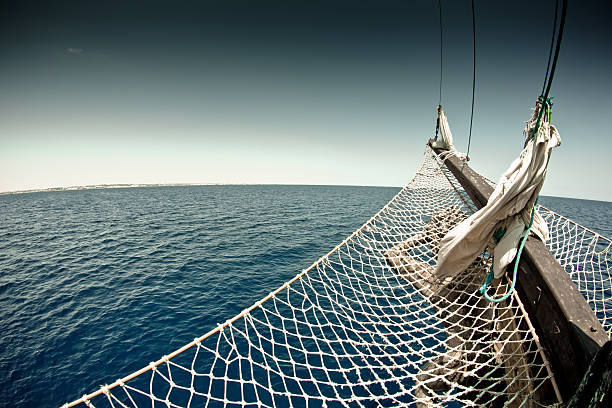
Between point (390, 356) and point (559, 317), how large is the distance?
2.83 meters

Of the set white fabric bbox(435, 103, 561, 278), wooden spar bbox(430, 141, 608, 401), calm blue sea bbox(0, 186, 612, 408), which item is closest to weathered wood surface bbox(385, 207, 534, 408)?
wooden spar bbox(430, 141, 608, 401)

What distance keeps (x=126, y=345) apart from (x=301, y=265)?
8.43 metres

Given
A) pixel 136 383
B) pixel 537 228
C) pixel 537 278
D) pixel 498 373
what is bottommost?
pixel 136 383

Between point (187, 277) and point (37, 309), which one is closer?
point (37, 309)

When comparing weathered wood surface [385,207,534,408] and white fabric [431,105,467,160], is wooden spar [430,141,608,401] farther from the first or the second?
white fabric [431,105,467,160]

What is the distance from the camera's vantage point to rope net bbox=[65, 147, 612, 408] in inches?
105

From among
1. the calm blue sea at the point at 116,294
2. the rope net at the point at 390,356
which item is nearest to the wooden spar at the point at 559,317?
the rope net at the point at 390,356

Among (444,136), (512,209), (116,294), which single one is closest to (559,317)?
(512,209)

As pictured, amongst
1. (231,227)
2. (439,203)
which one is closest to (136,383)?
(439,203)

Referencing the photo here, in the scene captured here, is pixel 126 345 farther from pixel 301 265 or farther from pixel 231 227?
pixel 231 227

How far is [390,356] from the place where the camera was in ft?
14.0

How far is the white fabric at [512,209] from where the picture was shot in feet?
8.43

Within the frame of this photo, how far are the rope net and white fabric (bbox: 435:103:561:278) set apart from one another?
0.63 m

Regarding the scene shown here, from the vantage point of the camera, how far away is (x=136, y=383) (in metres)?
6.23
